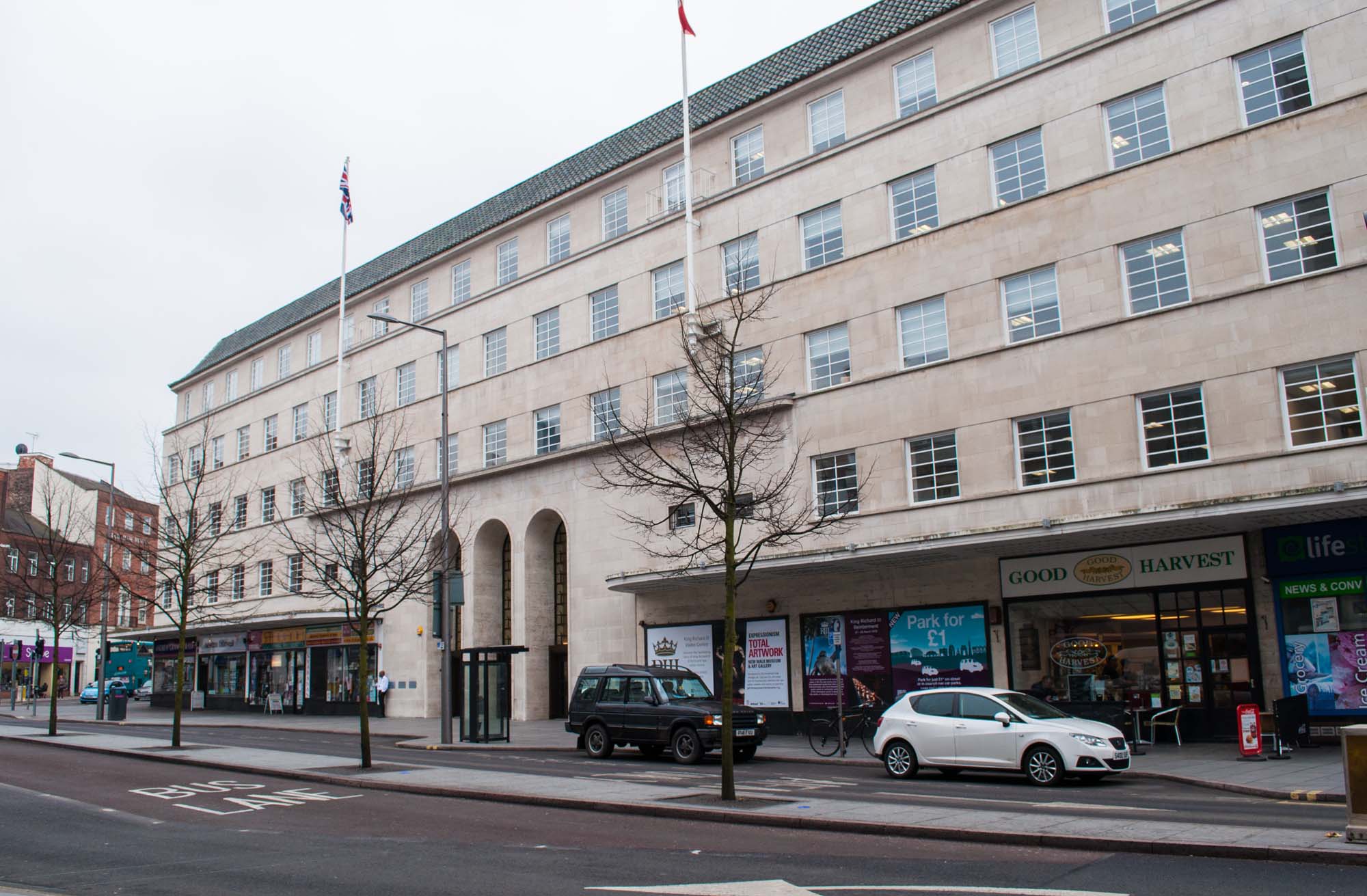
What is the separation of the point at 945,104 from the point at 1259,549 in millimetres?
12610

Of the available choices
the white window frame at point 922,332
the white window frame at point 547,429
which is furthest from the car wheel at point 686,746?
the white window frame at point 547,429

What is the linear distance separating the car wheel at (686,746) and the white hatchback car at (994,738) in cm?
406

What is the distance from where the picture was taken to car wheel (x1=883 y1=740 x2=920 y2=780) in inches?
683

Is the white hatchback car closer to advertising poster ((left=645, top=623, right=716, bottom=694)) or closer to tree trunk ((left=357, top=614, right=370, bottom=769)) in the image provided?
tree trunk ((left=357, top=614, right=370, bottom=769))

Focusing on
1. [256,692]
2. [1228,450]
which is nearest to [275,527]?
[256,692]

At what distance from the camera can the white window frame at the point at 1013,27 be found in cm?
2484

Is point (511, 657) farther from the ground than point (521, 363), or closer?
closer

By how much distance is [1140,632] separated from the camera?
72.2ft

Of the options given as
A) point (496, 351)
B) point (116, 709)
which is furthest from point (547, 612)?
point (116, 709)

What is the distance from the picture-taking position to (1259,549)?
67.7ft

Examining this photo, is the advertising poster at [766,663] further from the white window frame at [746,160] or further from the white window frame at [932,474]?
the white window frame at [746,160]

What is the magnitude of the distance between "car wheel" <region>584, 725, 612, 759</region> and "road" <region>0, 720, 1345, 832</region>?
Answer: 0.25 metres

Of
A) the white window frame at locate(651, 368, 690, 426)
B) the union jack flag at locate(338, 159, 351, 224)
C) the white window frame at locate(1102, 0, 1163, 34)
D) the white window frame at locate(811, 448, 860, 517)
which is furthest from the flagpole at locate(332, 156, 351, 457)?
the white window frame at locate(1102, 0, 1163, 34)

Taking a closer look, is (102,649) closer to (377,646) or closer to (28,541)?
(377,646)
